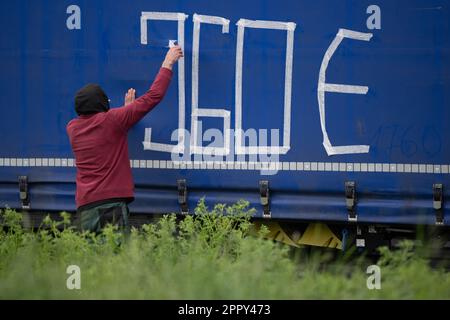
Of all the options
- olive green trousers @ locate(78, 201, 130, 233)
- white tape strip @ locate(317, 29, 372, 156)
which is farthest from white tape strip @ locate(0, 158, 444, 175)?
olive green trousers @ locate(78, 201, 130, 233)

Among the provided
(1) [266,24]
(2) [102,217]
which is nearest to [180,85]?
(1) [266,24]

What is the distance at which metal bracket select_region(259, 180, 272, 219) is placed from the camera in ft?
27.9

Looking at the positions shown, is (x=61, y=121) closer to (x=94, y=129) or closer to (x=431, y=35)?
(x=94, y=129)

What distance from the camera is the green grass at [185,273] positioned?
5496 mm

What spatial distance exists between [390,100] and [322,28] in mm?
864

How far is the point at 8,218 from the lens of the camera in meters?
8.47

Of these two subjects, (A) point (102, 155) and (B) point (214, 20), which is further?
(B) point (214, 20)

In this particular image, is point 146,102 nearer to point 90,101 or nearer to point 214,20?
point 90,101

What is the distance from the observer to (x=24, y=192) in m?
9.30

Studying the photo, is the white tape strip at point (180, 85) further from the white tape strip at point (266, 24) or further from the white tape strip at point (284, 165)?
the white tape strip at point (266, 24)

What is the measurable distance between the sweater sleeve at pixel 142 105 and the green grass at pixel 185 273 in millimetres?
1057

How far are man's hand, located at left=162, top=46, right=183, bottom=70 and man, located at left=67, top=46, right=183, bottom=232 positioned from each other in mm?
275

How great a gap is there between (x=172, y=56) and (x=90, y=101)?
0.85 m
